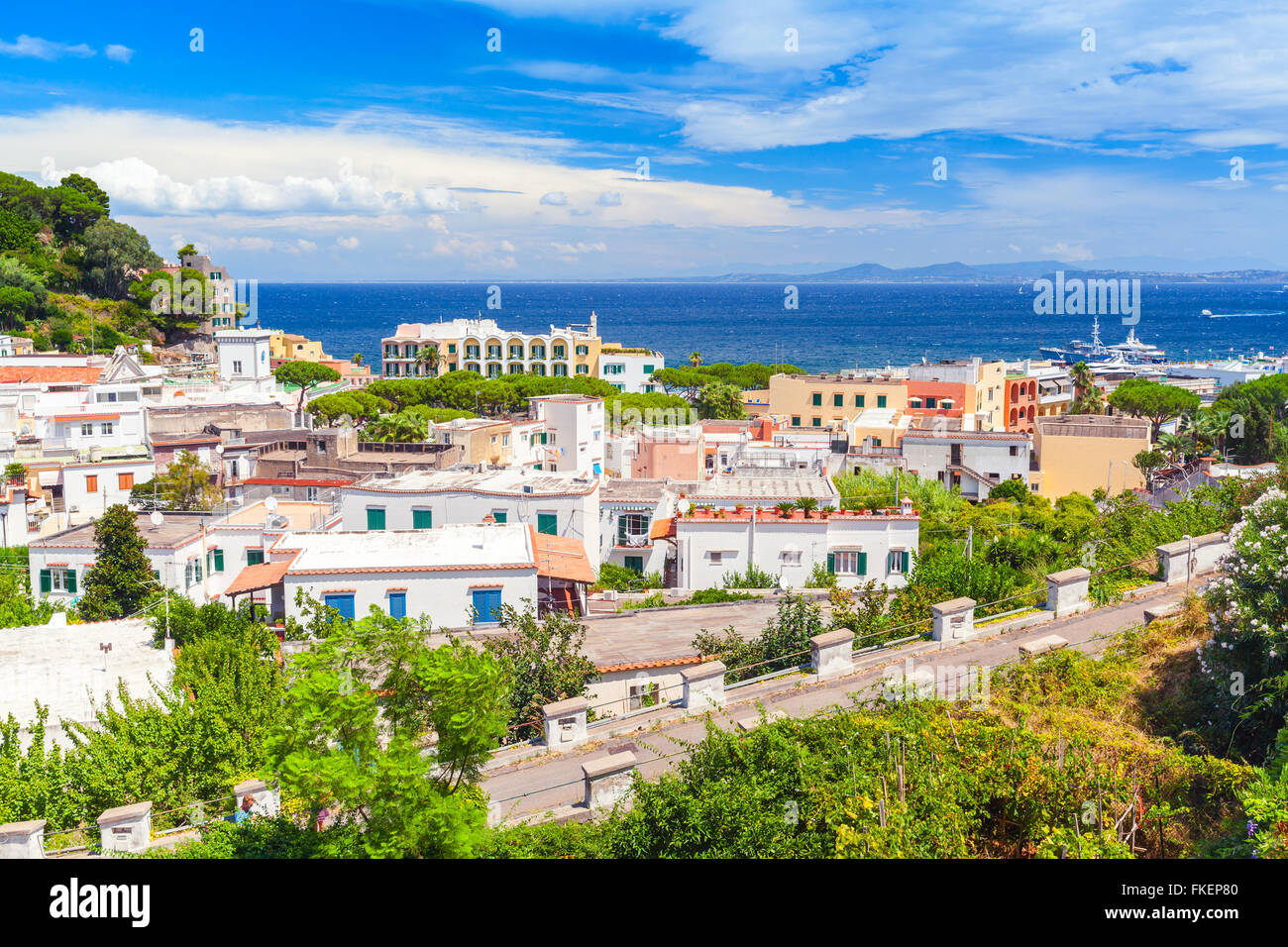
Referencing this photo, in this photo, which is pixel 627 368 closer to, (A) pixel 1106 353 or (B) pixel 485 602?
(B) pixel 485 602

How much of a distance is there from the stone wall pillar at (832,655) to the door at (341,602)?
38.1ft

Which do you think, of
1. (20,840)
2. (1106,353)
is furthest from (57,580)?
(1106,353)

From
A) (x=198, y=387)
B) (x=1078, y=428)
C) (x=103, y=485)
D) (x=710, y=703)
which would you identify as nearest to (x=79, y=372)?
(x=198, y=387)

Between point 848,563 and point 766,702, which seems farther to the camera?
point 848,563

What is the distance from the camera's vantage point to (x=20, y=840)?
393 inches

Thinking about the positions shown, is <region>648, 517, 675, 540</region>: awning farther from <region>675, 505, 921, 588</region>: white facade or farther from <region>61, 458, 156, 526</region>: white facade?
<region>61, 458, 156, 526</region>: white facade

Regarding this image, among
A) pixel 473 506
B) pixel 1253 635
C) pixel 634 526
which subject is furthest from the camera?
pixel 634 526

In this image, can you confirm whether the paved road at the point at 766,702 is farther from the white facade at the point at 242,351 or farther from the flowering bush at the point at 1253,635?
the white facade at the point at 242,351

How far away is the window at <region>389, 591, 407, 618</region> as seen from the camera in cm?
2230

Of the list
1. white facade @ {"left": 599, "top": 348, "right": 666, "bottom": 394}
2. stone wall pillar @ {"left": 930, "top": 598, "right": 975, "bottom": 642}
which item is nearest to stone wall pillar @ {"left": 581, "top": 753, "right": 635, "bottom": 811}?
stone wall pillar @ {"left": 930, "top": 598, "right": 975, "bottom": 642}

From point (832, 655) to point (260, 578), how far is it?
48.9 ft

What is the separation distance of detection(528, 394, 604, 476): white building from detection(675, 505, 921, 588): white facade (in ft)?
61.7
